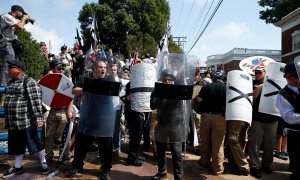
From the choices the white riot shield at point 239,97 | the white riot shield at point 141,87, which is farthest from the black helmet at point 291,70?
the white riot shield at point 141,87

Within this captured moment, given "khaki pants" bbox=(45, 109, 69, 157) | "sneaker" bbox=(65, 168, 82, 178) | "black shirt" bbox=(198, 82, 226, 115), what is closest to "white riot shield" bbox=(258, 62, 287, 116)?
"black shirt" bbox=(198, 82, 226, 115)

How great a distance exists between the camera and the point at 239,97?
6.08m

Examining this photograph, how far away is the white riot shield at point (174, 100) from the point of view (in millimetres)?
5398

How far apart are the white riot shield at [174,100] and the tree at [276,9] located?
121 ft

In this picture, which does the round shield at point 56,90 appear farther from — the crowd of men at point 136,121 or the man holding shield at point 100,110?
the man holding shield at point 100,110

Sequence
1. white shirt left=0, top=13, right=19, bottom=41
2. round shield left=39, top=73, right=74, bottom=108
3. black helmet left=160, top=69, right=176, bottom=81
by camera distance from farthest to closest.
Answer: white shirt left=0, top=13, right=19, bottom=41 → round shield left=39, top=73, right=74, bottom=108 → black helmet left=160, top=69, right=176, bottom=81

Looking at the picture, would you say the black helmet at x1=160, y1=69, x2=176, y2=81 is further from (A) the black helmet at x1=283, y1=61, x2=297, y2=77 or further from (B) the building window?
(B) the building window

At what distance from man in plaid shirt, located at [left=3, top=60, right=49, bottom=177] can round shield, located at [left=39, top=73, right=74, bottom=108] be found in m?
0.37

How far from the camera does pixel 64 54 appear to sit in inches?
471

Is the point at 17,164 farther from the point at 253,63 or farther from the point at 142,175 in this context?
the point at 253,63

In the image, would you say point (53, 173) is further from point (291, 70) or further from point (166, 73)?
point (291, 70)

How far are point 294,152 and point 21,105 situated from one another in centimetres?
412

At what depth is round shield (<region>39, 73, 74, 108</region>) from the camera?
5.79 meters

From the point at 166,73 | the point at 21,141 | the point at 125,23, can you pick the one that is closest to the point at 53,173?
the point at 21,141
